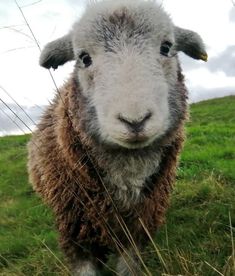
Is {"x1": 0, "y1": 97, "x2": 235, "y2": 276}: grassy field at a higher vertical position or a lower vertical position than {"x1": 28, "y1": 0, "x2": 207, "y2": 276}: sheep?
lower

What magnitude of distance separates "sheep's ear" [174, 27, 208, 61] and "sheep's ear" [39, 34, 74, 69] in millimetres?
924

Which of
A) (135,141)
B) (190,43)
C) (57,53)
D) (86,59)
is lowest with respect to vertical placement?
(135,141)

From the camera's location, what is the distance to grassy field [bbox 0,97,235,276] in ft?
15.1

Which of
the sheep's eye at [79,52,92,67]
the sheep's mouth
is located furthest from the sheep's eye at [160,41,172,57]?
the sheep's mouth

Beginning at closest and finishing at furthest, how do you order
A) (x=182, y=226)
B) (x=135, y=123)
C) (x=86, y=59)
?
(x=135, y=123), (x=86, y=59), (x=182, y=226)

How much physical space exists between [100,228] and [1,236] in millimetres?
2874

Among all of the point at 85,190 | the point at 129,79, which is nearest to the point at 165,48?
the point at 129,79

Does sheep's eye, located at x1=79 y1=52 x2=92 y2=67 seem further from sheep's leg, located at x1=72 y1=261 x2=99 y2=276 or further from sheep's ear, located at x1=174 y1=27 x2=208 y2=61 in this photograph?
sheep's leg, located at x1=72 y1=261 x2=99 y2=276

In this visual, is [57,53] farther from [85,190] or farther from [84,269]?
[84,269]

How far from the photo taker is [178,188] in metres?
7.26

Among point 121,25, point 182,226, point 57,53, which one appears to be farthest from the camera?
point 182,226

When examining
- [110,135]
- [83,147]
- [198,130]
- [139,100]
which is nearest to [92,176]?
[83,147]

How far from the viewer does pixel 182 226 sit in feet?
19.8

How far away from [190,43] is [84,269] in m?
2.17
